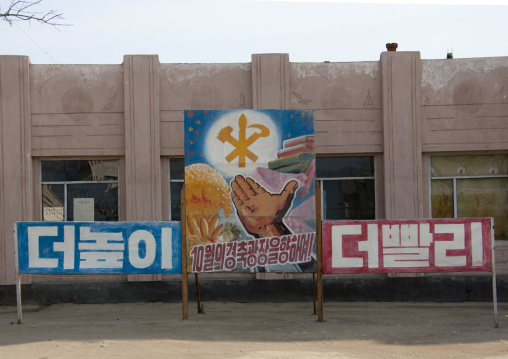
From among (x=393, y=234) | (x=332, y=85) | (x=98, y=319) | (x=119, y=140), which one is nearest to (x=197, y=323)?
(x=98, y=319)

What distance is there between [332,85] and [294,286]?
4.38 metres

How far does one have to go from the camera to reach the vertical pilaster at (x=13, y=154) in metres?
15.0

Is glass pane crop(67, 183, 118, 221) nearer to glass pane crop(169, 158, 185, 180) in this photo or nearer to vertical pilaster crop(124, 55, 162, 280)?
vertical pilaster crop(124, 55, 162, 280)

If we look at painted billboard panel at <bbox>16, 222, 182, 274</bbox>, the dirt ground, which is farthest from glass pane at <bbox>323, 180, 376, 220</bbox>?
painted billboard panel at <bbox>16, 222, 182, 274</bbox>

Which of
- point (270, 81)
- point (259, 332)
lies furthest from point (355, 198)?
point (259, 332)

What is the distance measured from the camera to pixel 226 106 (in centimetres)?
1524

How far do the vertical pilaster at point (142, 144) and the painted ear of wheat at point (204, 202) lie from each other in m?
3.91

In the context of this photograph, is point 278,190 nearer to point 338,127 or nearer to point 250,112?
point 250,112

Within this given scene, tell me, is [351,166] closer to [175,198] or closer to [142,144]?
[175,198]

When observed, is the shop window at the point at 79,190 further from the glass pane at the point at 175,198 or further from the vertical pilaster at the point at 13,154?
the glass pane at the point at 175,198

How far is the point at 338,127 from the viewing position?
1520 centimetres

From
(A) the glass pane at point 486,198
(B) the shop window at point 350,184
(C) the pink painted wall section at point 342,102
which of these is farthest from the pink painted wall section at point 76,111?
(A) the glass pane at point 486,198

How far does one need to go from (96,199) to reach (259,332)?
20.7 ft

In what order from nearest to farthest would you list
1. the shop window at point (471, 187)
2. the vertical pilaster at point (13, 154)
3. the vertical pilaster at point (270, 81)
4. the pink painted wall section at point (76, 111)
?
the vertical pilaster at point (13, 154)
the vertical pilaster at point (270, 81)
the pink painted wall section at point (76, 111)
the shop window at point (471, 187)
